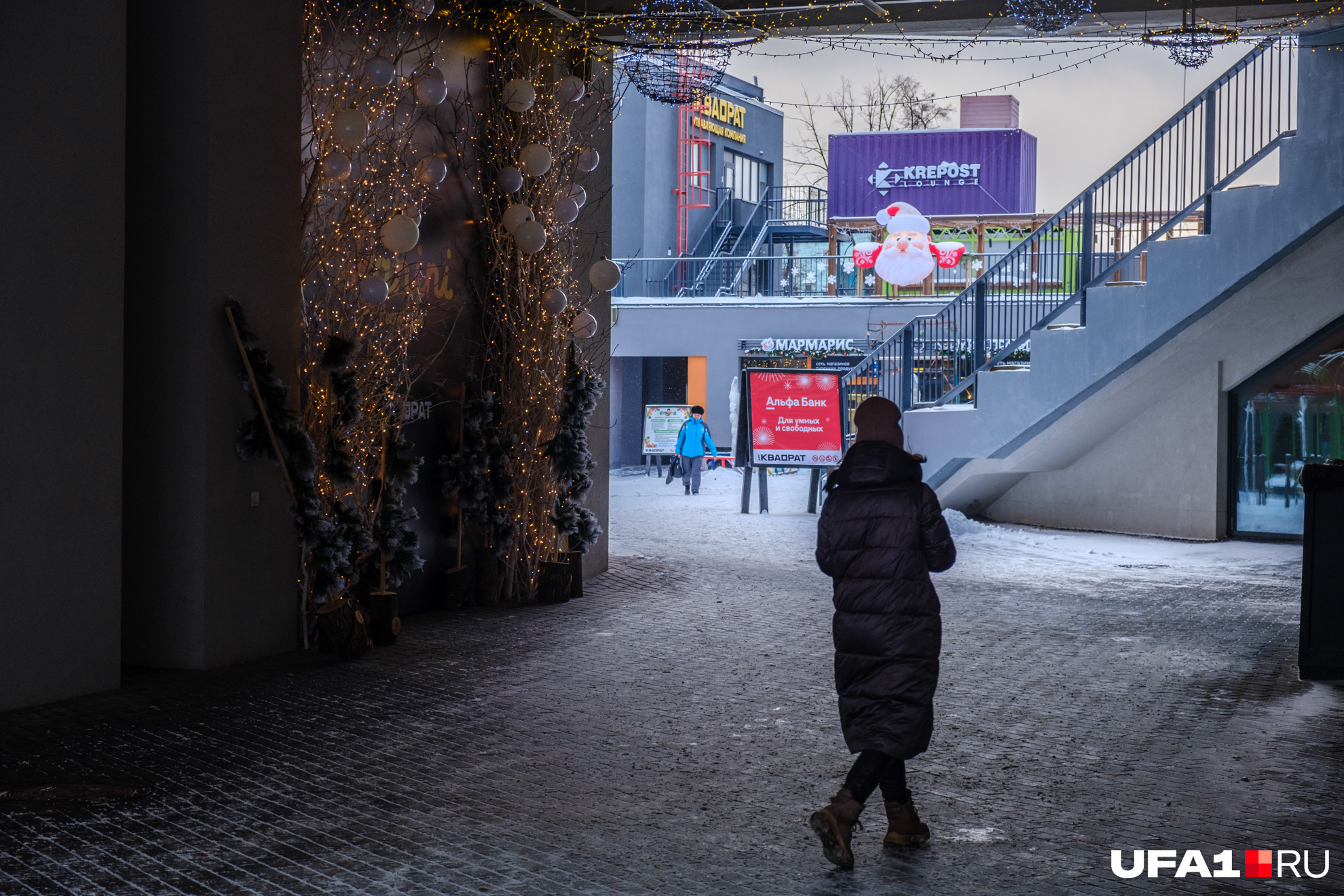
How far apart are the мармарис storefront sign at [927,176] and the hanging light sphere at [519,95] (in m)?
26.2

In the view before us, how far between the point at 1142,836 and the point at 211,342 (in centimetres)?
572

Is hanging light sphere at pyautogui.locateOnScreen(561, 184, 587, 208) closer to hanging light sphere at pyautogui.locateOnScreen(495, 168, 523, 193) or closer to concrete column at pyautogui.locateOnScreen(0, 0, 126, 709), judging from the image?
hanging light sphere at pyautogui.locateOnScreen(495, 168, 523, 193)

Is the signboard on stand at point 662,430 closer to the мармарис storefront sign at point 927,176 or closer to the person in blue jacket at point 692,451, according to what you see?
the person in blue jacket at point 692,451

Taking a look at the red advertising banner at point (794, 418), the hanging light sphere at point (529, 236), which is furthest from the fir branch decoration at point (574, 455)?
the red advertising banner at point (794, 418)

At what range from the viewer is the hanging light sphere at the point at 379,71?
8.47 meters

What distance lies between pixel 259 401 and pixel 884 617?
4641 mm

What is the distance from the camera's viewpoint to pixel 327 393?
27.8ft

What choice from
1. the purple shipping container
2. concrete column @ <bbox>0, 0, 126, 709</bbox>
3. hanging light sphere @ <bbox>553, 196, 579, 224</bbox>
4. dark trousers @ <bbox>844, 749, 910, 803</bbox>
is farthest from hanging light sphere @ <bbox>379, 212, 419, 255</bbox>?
the purple shipping container

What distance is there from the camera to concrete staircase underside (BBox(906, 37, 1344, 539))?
1230 cm

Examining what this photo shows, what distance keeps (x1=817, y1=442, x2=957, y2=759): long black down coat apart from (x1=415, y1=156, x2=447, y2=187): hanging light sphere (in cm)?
534

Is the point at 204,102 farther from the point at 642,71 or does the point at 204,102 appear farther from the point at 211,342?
the point at 642,71

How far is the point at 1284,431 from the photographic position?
A: 14.5 meters

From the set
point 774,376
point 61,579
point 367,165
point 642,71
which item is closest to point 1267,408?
point 774,376

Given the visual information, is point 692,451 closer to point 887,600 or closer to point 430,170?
point 430,170
